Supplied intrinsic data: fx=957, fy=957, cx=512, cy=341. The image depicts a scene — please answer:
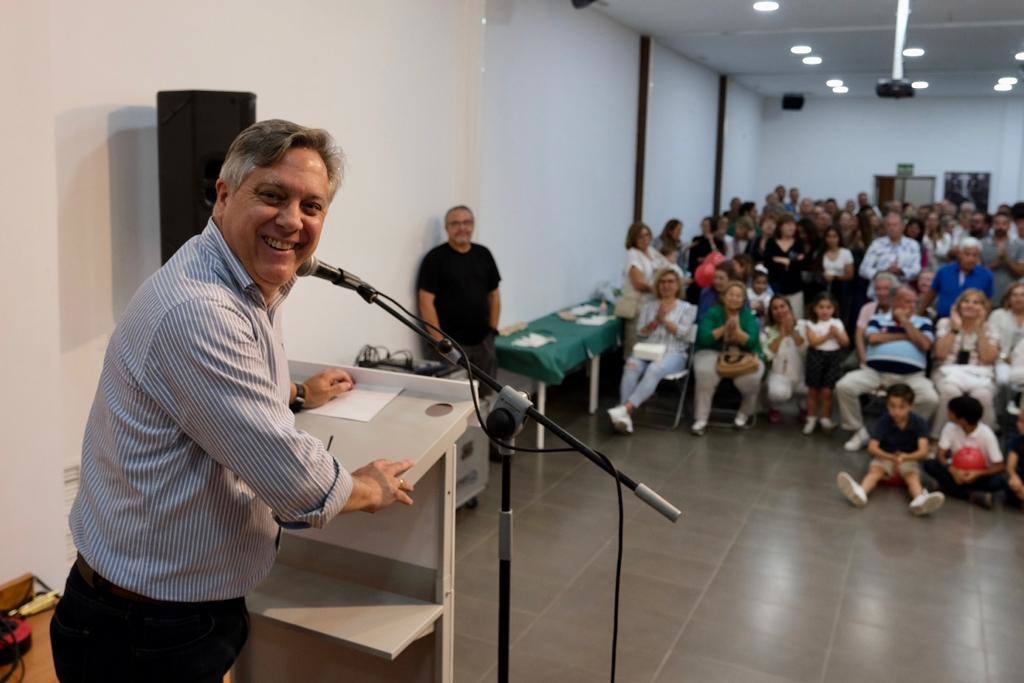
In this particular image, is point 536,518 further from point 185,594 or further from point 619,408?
point 185,594

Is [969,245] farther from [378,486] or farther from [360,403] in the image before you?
[378,486]

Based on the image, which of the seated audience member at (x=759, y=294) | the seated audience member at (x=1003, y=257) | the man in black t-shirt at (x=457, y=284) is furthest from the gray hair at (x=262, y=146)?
the seated audience member at (x=1003, y=257)

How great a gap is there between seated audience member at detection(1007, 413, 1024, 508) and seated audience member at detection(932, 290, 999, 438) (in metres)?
0.63

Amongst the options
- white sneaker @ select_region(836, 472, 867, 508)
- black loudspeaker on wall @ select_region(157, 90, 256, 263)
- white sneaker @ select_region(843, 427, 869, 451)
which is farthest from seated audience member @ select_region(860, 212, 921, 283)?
black loudspeaker on wall @ select_region(157, 90, 256, 263)

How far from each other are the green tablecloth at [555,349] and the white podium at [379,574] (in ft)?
11.8

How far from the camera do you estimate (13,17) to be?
8.82 feet

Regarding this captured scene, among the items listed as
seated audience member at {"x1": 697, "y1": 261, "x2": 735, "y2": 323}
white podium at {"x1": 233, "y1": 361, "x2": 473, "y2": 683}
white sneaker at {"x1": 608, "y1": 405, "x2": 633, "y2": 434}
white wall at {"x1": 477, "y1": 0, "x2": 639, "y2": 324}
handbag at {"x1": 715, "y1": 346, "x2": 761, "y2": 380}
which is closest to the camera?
white podium at {"x1": 233, "y1": 361, "x2": 473, "y2": 683}

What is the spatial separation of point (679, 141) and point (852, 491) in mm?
6732

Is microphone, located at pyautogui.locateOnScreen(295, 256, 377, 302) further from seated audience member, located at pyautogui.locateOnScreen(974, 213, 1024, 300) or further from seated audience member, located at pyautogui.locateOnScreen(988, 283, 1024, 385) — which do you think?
seated audience member, located at pyautogui.locateOnScreen(974, 213, 1024, 300)

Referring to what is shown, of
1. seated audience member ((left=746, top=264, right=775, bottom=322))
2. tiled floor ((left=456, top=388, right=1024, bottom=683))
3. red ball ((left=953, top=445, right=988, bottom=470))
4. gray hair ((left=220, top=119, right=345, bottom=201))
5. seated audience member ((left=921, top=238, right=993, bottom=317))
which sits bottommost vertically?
tiled floor ((left=456, top=388, right=1024, bottom=683))

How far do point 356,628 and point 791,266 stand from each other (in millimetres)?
6702

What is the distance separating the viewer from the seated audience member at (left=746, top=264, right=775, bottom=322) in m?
7.34

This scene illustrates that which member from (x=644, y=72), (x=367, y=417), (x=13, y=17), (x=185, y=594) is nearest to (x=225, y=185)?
(x=185, y=594)

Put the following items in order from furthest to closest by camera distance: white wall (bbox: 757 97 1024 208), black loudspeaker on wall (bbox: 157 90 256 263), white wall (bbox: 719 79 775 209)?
1. white wall (bbox: 757 97 1024 208)
2. white wall (bbox: 719 79 775 209)
3. black loudspeaker on wall (bbox: 157 90 256 263)
